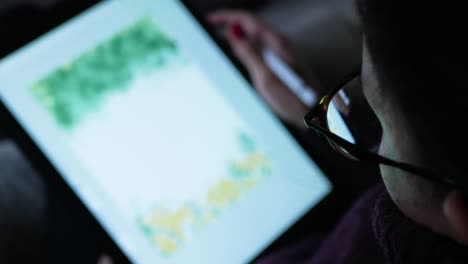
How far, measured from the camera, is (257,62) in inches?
31.6

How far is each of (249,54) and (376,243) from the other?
1.28ft

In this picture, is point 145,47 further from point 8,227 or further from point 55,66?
point 8,227

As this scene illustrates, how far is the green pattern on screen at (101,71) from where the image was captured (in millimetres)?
560

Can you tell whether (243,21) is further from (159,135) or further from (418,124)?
(418,124)

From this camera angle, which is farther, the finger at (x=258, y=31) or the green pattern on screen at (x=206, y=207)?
the finger at (x=258, y=31)

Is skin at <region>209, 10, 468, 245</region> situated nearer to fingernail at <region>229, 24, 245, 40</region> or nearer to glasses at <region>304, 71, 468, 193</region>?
glasses at <region>304, 71, 468, 193</region>

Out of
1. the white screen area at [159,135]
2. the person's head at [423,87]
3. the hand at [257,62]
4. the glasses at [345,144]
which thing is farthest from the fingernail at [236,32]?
the person's head at [423,87]

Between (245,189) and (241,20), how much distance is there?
1.10 feet

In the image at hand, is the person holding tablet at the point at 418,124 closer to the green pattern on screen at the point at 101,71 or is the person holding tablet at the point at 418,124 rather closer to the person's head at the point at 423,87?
the person's head at the point at 423,87

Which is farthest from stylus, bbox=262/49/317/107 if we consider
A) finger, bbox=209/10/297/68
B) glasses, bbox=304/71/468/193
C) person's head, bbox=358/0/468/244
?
person's head, bbox=358/0/468/244

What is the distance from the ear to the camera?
13.7 inches

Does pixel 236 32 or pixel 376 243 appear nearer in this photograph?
pixel 376 243

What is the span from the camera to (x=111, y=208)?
1.85 ft

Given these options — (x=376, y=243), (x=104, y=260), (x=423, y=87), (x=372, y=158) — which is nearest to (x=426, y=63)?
(x=423, y=87)
